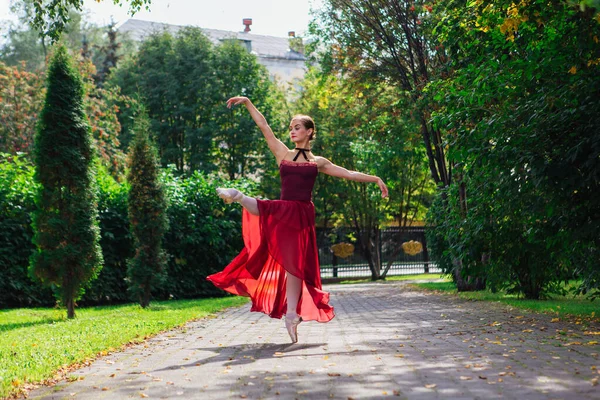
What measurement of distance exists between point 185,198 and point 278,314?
11707mm

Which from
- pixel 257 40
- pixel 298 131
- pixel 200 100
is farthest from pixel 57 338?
pixel 257 40

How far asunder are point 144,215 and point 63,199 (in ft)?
9.20

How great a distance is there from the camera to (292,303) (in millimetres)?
7887

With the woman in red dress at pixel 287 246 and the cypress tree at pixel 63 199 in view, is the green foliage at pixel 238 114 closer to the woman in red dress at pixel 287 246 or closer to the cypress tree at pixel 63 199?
the cypress tree at pixel 63 199

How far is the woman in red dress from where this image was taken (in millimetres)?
7957

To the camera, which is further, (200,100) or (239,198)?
(200,100)

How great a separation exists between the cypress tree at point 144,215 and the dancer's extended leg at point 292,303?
25.9 ft

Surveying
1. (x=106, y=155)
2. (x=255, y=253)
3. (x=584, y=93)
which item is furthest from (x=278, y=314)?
(x=106, y=155)

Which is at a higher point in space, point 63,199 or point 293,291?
point 63,199

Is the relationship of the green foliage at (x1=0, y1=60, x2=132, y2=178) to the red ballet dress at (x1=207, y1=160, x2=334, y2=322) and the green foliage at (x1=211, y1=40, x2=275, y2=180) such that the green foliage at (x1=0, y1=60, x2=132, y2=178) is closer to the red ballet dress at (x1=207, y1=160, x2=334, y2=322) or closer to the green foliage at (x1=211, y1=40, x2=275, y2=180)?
the green foliage at (x1=211, y1=40, x2=275, y2=180)

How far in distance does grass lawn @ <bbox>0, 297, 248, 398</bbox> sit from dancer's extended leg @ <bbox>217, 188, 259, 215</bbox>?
6.64ft

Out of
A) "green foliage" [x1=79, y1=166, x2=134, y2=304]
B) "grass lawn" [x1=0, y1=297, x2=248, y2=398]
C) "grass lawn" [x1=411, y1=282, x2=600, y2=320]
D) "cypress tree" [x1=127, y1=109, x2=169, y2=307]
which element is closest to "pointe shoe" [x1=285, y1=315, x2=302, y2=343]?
"grass lawn" [x1=0, y1=297, x2=248, y2=398]

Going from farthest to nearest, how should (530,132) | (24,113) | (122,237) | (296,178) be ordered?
(24,113), (122,237), (530,132), (296,178)

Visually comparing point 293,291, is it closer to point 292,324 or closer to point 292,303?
point 292,303
